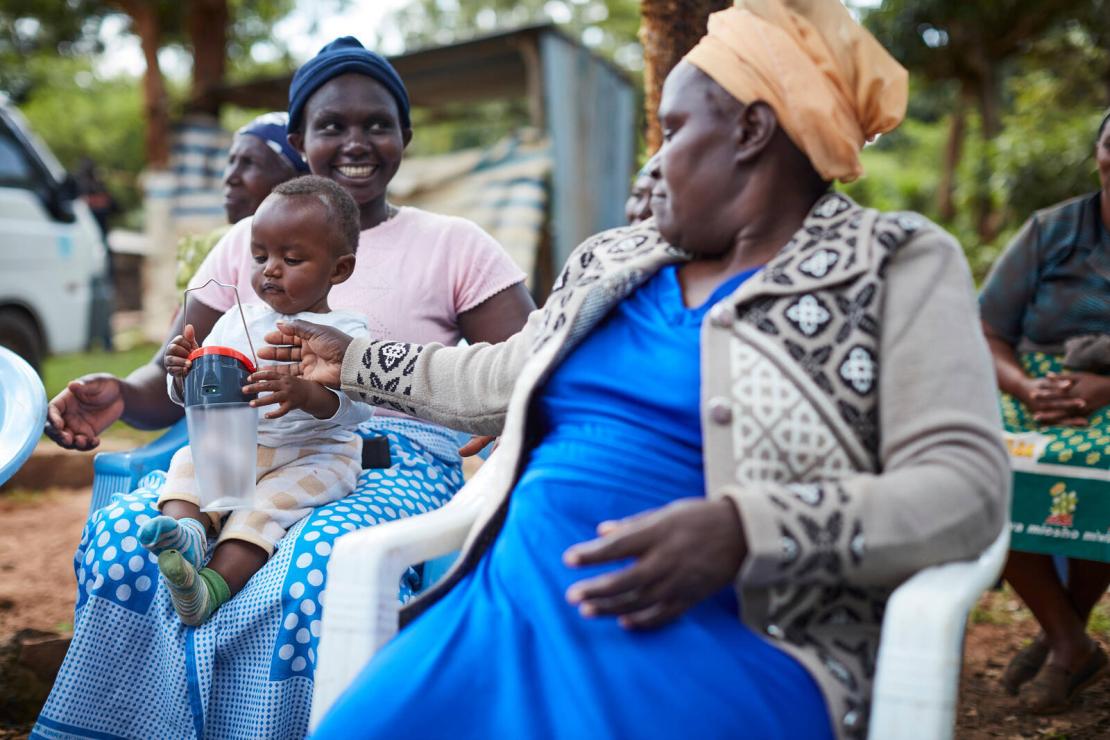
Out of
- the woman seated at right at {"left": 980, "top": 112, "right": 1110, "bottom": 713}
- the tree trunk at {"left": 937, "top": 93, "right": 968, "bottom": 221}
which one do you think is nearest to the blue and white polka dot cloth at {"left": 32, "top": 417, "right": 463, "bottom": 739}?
the woman seated at right at {"left": 980, "top": 112, "right": 1110, "bottom": 713}

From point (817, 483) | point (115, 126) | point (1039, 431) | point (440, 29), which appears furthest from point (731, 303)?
point (115, 126)

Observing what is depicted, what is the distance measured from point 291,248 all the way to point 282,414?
1.24 ft

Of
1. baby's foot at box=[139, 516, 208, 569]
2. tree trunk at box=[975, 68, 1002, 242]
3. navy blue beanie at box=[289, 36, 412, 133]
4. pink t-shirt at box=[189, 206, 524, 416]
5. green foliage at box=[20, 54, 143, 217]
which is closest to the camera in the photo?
baby's foot at box=[139, 516, 208, 569]

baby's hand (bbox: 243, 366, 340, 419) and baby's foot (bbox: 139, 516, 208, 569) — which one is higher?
baby's hand (bbox: 243, 366, 340, 419)

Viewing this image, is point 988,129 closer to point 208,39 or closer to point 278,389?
point 208,39

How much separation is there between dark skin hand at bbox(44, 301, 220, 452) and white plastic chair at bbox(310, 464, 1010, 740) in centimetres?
89


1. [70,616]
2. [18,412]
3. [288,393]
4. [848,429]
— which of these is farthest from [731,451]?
[70,616]

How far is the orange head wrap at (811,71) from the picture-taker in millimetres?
1713

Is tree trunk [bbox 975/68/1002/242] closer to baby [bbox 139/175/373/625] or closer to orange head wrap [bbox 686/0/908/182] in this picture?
baby [bbox 139/175/373/625]

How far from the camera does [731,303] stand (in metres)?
1.65

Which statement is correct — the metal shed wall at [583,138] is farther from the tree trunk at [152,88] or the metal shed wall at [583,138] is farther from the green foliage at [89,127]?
the green foliage at [89,127]

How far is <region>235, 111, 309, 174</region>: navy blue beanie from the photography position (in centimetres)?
350

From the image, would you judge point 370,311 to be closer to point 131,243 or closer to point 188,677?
point 188,677

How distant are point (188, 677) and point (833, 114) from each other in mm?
1611
